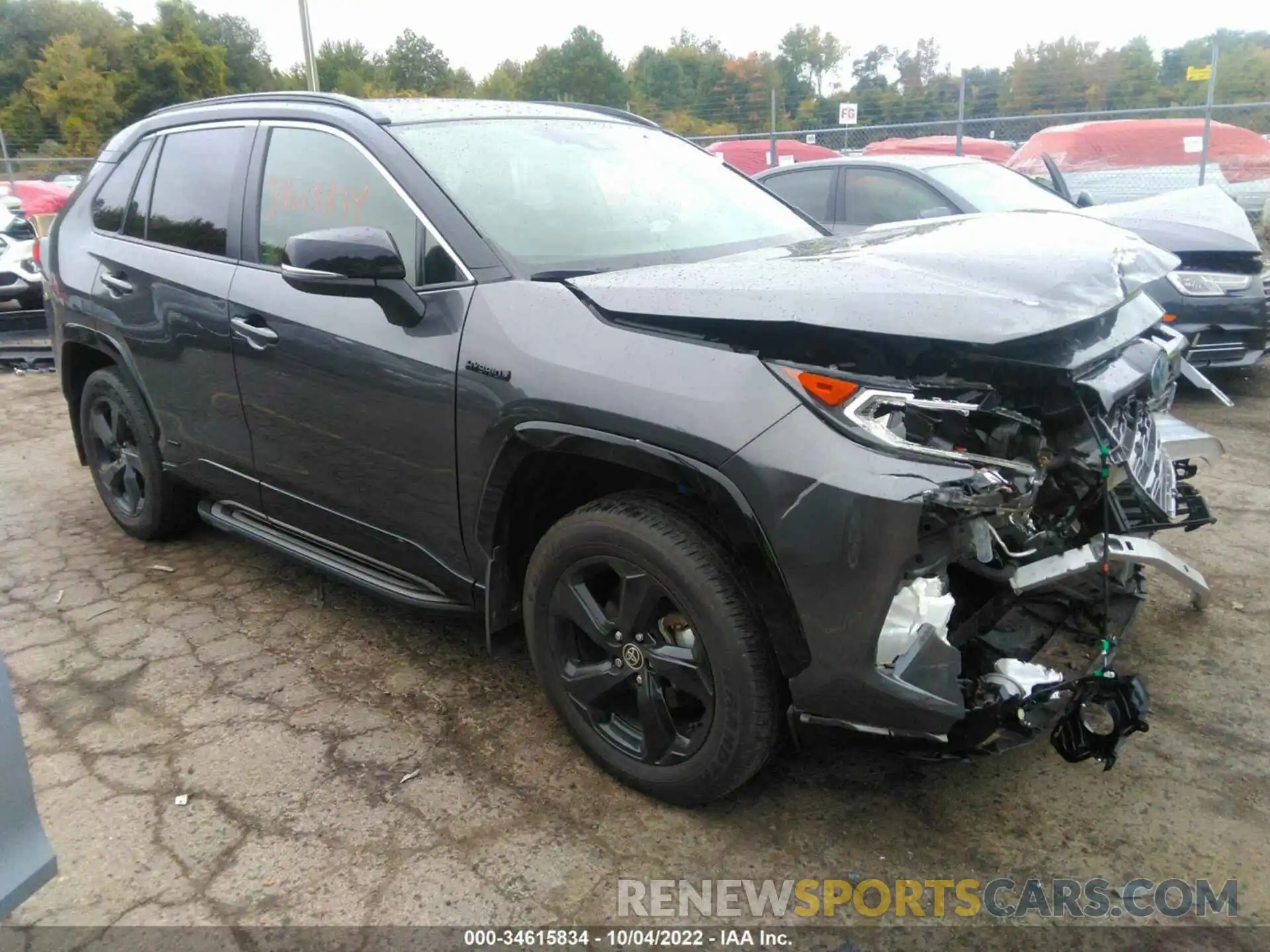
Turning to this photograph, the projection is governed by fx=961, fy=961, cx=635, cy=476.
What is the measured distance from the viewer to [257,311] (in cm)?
319

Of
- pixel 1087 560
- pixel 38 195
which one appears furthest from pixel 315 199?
pixel 38 195

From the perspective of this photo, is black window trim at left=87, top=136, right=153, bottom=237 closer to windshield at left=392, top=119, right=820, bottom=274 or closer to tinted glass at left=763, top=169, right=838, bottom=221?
windshield at left=392, top=119, right=820, bottom=274

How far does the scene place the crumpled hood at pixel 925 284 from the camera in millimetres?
2078

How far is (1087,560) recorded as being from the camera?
2.28 metres

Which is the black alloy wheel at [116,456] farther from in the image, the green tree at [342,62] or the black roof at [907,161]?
the green tree at [342,62]

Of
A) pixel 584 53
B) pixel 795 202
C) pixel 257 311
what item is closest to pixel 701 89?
pixel 584 53

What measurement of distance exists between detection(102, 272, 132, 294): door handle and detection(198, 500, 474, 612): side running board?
0.89 m

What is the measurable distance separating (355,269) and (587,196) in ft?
2.86

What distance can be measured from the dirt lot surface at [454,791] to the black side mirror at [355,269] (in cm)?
107

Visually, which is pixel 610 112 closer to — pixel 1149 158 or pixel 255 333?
pixel 255 333

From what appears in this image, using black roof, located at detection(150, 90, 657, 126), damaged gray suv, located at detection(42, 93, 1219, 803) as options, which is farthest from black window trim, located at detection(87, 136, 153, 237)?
damaged gray suv, located at detection(42, 93, 1219, 803)

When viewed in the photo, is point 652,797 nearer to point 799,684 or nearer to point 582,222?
point 799,684

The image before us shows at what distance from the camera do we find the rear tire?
4.03 metres

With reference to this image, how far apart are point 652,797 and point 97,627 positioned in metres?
2.37
